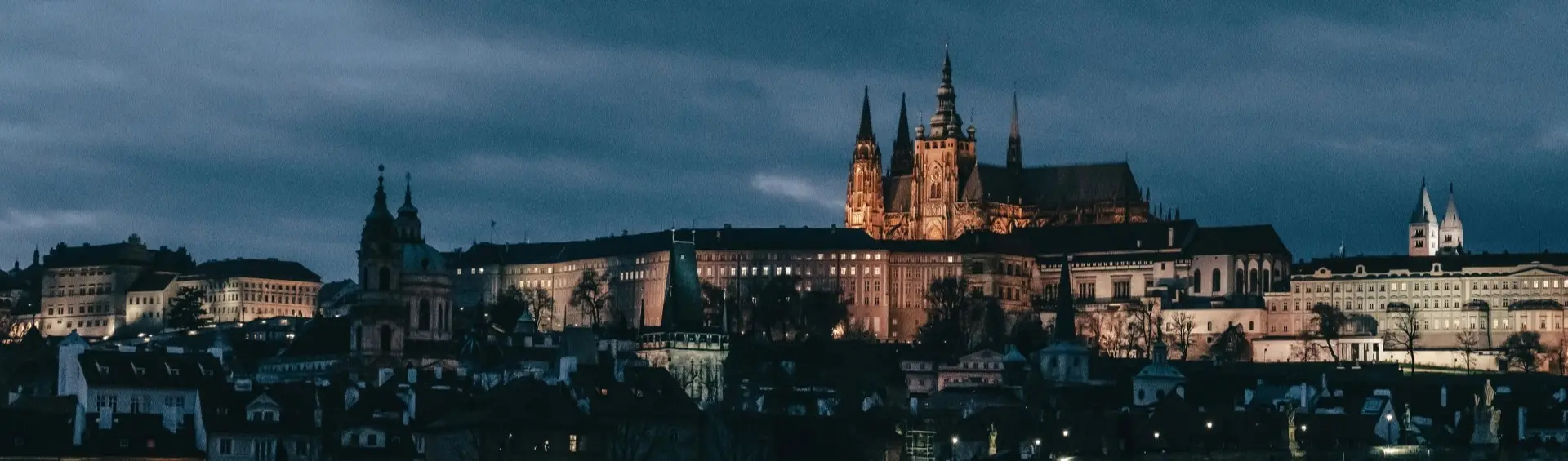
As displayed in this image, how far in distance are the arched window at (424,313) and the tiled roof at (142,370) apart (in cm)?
5594

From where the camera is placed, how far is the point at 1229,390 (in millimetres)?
139000

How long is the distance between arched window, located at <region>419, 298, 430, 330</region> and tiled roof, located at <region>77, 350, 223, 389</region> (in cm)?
5594

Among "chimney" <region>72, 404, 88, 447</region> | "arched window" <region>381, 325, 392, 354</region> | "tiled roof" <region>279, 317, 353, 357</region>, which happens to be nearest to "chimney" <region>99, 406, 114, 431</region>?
"chimney" <region>72, 404, 88, 447</region>

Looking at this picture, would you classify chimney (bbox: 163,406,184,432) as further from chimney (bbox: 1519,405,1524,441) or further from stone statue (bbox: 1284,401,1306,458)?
chimney (bbox: 1519,405,1524,441)

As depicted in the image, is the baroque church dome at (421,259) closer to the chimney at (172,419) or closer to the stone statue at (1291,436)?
the stone statue at (1291,436)

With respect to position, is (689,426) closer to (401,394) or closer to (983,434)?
(401,394)

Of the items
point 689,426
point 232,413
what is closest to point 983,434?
point 689,426

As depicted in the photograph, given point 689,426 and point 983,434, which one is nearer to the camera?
point 689,426

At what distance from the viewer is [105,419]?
87125mm

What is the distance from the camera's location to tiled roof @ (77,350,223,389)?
92125 millimetres

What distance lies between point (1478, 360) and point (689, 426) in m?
111

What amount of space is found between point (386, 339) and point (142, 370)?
155 feet

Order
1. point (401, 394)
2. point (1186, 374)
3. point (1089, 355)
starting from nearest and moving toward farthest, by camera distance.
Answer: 1. point (401, 394)
2. point (1186, 374)
3. point (1089, 355)

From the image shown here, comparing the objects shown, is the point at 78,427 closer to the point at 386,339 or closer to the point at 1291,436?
the point at 1291,436
